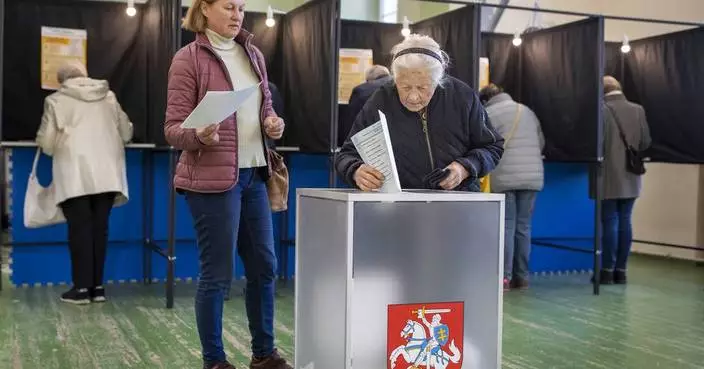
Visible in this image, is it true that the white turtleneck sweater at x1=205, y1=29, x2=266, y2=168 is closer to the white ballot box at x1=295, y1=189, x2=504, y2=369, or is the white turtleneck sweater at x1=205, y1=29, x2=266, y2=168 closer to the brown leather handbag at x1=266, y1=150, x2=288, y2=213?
the brown leather handbag at x1=266, y1=150, x2=288, y2=213

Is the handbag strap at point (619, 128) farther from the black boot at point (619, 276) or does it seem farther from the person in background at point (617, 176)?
the black boot at point (619, 276)

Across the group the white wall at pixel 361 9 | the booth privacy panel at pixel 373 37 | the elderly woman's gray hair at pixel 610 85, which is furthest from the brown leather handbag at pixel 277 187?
the white wall at pixel 361 9

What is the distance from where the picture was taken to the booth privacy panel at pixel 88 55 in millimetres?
4863

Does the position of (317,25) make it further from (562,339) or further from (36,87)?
(562,339)

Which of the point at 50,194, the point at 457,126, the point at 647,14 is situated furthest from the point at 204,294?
the point at 647,14

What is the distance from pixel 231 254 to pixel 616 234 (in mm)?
3680

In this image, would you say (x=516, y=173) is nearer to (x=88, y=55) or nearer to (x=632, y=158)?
Answer: (x=632, y=158)

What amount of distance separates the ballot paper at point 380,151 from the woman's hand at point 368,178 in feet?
0.04

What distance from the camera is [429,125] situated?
237cm

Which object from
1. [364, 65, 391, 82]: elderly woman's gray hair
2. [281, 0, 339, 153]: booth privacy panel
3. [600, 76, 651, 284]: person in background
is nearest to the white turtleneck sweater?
[281, 0, 339, 153]: booth privacy panel

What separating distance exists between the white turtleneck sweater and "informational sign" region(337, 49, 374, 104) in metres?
2.90

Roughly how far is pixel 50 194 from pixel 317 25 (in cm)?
177

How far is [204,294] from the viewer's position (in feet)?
8.32

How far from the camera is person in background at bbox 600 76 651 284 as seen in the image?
17.9 ft
